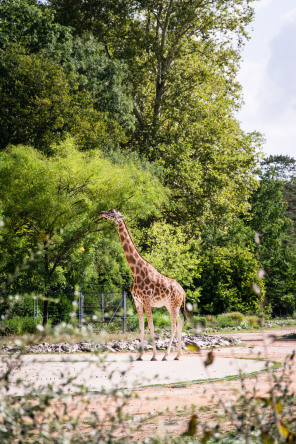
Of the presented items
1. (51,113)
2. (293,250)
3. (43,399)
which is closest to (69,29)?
(51,113)

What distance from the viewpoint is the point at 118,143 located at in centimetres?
→ 2302

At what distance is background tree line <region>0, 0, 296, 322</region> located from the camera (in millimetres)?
17344

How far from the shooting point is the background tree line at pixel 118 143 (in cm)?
1734

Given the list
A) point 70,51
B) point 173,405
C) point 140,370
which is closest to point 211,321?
point 70,51

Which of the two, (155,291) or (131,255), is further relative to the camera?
(131,255)

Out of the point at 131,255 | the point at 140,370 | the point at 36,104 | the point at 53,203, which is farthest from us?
the point at 36,104

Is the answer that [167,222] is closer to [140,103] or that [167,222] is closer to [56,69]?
[140,103]

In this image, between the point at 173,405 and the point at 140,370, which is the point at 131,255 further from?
the point at 173,405

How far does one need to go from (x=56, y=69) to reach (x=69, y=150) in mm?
4067

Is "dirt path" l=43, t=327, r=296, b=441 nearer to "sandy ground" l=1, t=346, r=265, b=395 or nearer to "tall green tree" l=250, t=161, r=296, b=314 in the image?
"sandy ground" l=1, t=346, r=265, b=395

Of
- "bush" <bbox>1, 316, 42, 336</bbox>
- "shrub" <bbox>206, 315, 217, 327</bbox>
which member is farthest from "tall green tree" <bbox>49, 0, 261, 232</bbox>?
"bush" <bbox>1, 316, 42, 336</bbox>

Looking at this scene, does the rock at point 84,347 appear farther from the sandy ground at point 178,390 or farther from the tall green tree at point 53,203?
the tall green tree at point 53,203

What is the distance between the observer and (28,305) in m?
18.5

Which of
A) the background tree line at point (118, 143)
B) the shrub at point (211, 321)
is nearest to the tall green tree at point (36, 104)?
the background tree line at point (118, 143)
